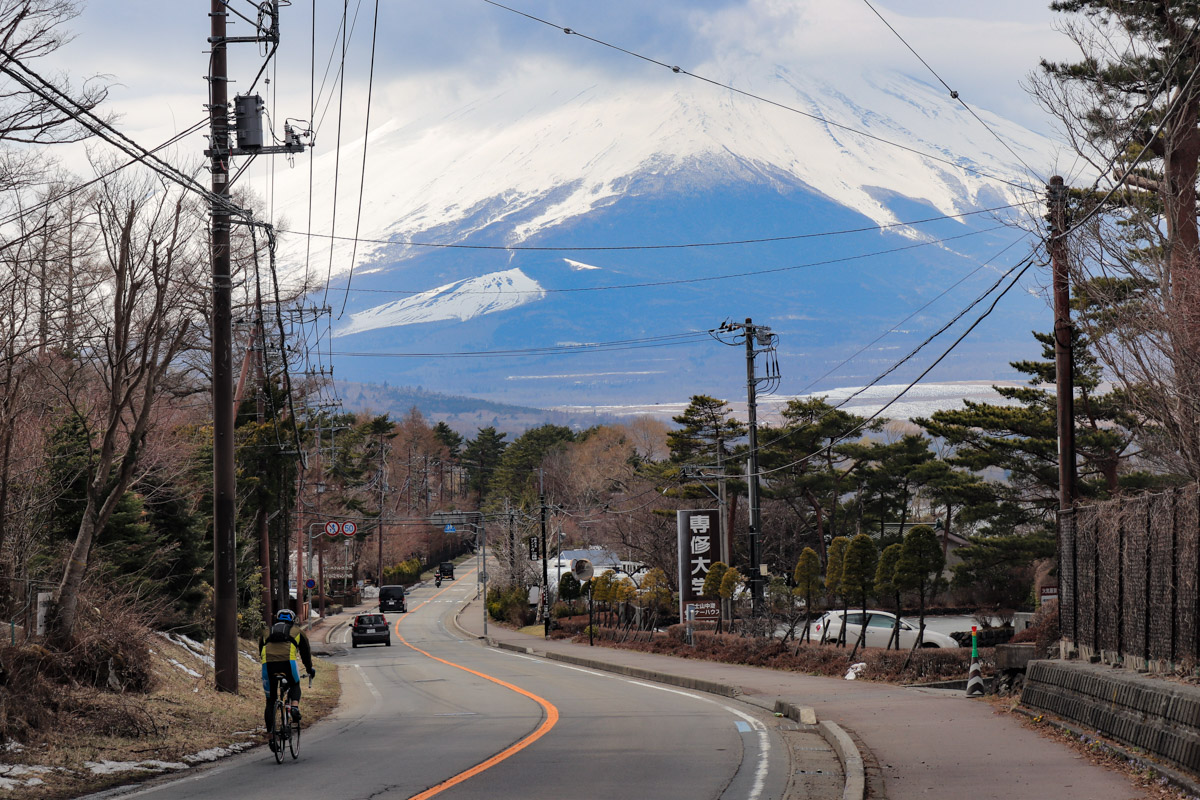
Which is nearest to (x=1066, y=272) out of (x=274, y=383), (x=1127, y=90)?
(x=1127, y=90)

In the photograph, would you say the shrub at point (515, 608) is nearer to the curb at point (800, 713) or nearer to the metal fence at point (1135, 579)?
the curb at point (800, 713)

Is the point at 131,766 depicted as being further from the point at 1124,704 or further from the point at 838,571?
the point at 838,571

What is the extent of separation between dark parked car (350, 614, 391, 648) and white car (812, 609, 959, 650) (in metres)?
26.0

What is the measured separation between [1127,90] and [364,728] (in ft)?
60.4

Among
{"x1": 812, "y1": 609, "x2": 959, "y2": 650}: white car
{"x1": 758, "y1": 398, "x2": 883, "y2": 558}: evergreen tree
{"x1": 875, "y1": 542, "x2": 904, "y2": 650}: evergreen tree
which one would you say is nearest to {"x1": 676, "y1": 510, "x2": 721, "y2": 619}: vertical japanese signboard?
{"x1": 812, "y1": 609, "x2": 959, "y2": 650}: white car

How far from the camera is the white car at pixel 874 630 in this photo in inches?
1278

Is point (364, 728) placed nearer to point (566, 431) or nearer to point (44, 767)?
point (44, 767)

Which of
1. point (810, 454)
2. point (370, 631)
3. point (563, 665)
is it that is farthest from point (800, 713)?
point (370, 631)

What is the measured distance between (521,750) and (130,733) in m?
4.47

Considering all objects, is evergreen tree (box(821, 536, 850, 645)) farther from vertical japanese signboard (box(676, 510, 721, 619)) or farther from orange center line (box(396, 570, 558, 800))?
vertical japanese signboard (box(676, 510, 721, 619))

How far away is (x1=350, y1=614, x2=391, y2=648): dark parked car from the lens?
54.6 meters

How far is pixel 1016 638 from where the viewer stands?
27641 mm

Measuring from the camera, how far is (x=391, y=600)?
282 feet

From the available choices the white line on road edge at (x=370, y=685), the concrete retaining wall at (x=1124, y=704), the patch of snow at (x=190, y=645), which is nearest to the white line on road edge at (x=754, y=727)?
the concrete retaining wall at (x=1124, y=704)
